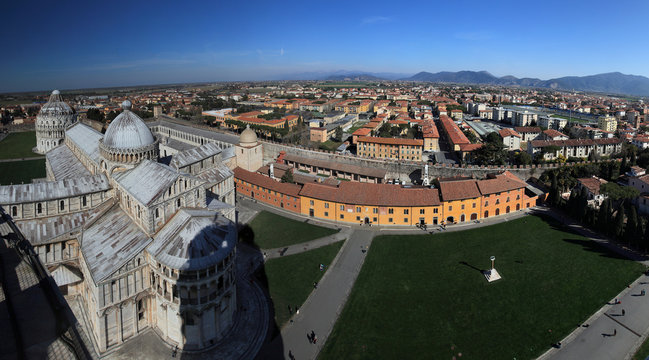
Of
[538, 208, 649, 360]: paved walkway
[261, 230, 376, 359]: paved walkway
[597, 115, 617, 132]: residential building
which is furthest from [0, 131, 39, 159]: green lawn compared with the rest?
[597, 115, 617, 132]: residential building

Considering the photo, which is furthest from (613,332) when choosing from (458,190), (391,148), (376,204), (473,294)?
(391,148)

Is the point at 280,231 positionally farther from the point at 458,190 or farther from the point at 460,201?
the point at 458,190

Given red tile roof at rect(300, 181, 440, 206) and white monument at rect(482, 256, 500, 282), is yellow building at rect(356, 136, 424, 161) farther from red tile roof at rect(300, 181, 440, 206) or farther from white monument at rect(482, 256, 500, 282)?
white monument at rect(482, 256, 500, 282)

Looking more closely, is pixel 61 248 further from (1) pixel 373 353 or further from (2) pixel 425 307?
(2) pixel 425 307

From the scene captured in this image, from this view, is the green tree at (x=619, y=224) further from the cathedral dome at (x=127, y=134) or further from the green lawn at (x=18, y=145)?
the green lawn at (x=18, y=145)

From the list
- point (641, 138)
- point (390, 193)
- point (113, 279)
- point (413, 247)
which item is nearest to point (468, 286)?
point (413, 247)

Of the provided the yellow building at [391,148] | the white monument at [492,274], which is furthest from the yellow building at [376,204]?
the yellow building at [391,148]
